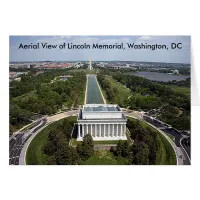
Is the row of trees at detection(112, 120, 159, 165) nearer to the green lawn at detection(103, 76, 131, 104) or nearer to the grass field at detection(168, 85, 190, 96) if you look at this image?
the green lawn at detection(103, 76, 131, 104)

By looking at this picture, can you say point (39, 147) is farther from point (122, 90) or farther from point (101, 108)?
point (122, 90)

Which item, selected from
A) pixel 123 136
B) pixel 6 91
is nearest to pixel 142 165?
pixel 123 136

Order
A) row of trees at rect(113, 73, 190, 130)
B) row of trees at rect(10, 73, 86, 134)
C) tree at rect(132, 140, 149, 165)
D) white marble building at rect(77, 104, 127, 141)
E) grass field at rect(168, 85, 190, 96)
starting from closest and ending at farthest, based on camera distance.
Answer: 1. tree at rect(132, 140, 149, 165)
2. grass field at rect(168, 85, 190, 96)
3. row of trees at rect(113, 73, 190, 130)
4. white marble building at rect(77, 104, 127, 141)
5. row of trees at rect(10, 73, 86, 134)

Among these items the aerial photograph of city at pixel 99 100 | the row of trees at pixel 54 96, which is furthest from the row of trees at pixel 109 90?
the row of trees at pixel 54 96

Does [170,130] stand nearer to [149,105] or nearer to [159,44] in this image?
[149,105]

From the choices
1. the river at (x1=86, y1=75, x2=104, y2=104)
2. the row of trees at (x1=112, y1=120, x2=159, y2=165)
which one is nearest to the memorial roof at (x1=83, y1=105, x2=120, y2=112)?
the river at (x1=86, y1=75, x2=104, y2=104)

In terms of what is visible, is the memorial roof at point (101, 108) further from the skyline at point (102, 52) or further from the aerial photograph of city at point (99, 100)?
the skyline at point (102, 52)

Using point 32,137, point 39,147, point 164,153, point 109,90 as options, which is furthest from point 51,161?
point 164,153
